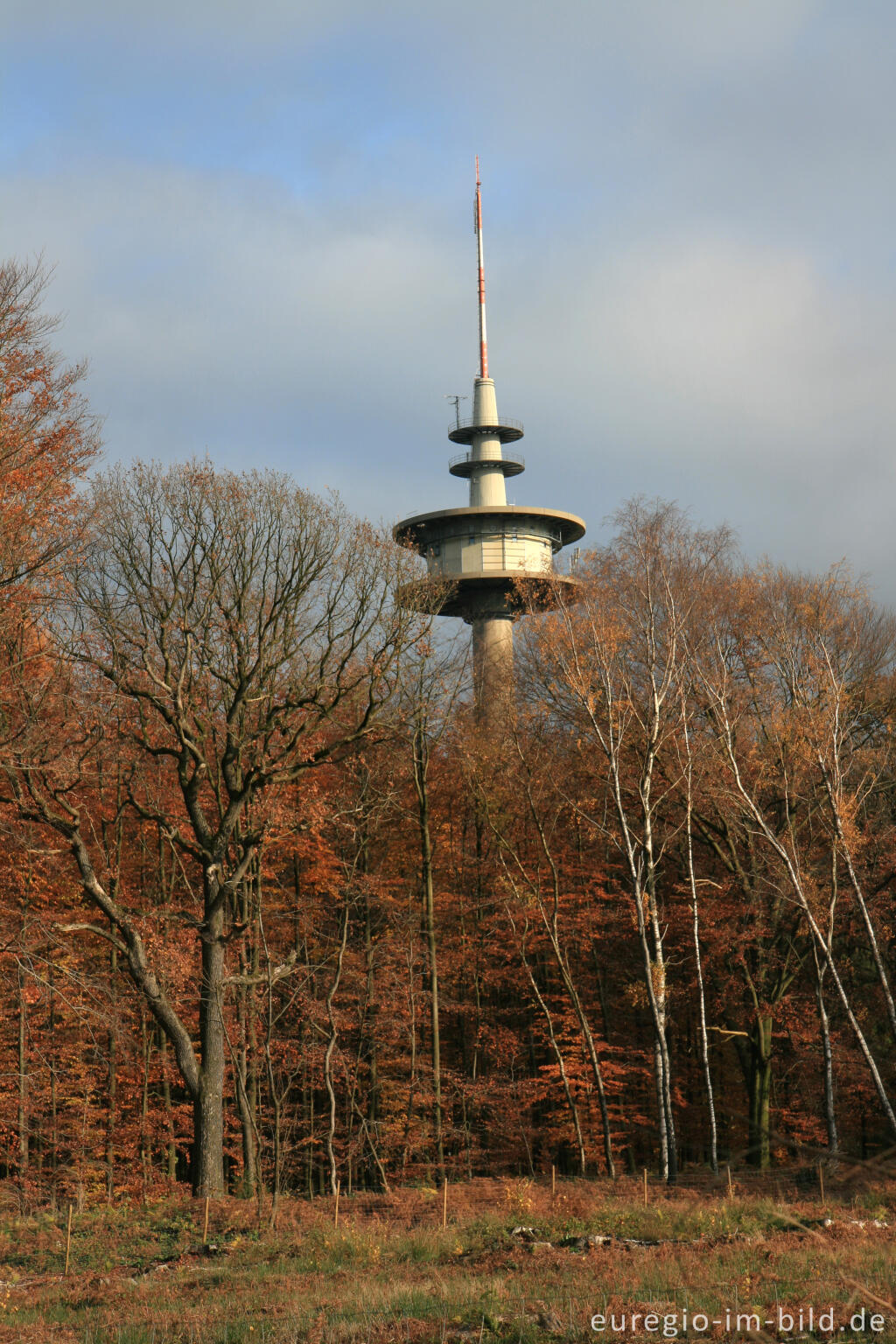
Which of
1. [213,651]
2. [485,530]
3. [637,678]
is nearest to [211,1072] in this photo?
[213,651]

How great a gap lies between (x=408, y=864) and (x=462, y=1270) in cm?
2136

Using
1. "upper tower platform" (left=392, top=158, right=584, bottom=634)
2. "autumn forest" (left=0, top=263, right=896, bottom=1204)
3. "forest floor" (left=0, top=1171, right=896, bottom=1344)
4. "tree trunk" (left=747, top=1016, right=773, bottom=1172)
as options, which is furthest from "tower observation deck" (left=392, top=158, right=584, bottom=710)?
"forest floor" (left=0, top=1171, right=896, bottom=1344)

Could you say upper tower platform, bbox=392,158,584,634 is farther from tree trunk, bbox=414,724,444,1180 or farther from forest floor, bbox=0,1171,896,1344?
forest floor, bbox=0,1171,896,1344

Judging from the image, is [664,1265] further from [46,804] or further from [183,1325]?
[46,804]

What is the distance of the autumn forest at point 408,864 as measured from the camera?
74.0ft

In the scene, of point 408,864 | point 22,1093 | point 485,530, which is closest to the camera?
point 22,1093

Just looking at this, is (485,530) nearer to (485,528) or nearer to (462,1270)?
(485,528)

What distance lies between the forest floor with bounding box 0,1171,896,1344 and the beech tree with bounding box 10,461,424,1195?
3415 mm

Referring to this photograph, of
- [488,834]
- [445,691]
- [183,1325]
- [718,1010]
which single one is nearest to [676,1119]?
[718,1010]

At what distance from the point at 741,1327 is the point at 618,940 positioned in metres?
25.5

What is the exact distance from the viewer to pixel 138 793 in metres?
29.0

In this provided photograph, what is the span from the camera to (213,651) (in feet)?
75.4

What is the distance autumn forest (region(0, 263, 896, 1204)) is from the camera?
22562 millimetres

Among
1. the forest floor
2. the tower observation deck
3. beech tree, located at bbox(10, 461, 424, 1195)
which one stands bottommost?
the forest floor
